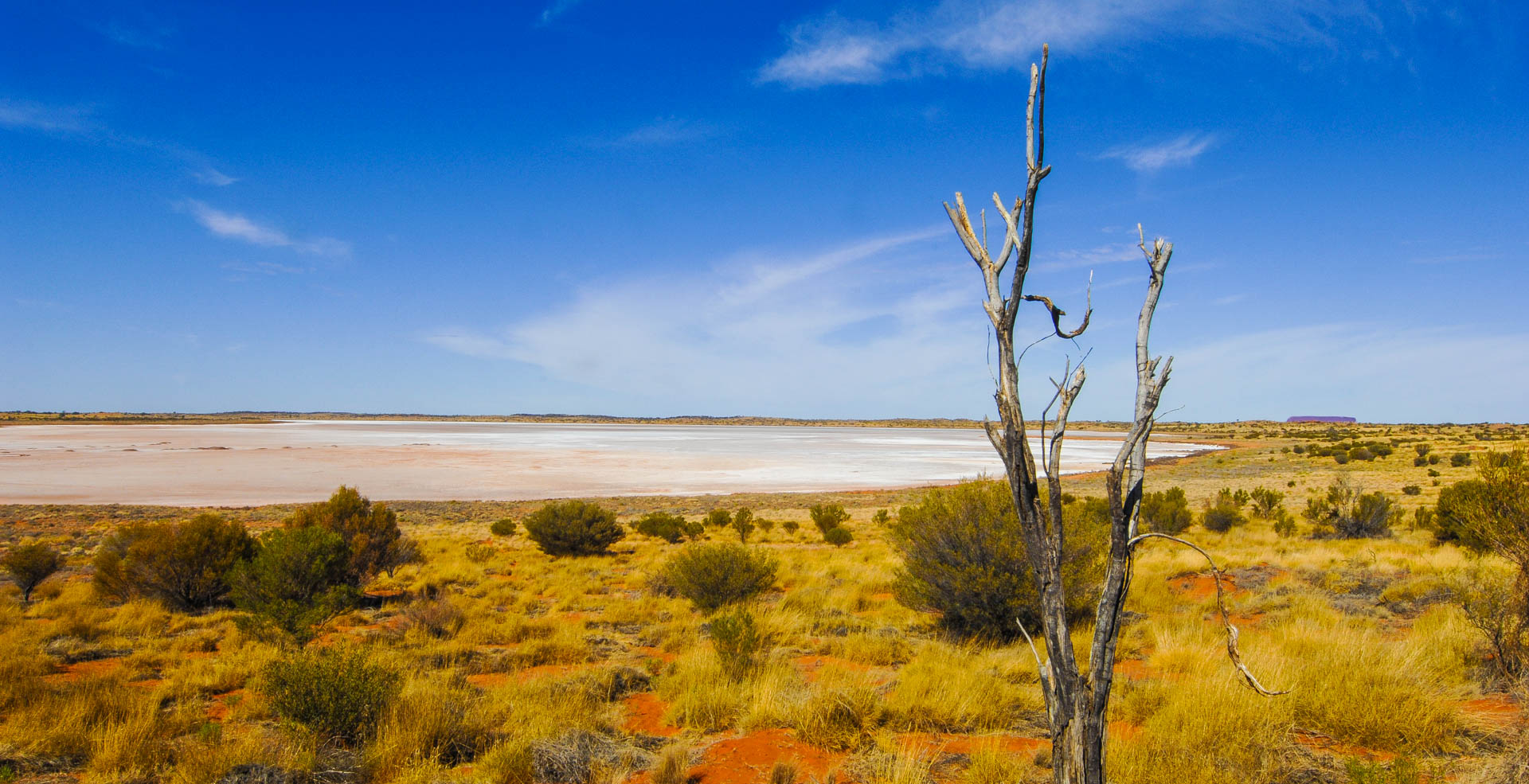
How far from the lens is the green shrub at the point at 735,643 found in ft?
23.5

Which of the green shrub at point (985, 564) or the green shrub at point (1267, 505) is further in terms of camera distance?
the green shrub at point (1267, 505)

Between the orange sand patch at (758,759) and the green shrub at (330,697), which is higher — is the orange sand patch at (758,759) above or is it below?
below

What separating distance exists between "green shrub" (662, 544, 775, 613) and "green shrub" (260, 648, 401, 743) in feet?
18.4

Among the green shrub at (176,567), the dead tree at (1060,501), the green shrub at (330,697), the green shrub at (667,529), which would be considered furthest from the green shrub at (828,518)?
the dead tree at (1060,501)

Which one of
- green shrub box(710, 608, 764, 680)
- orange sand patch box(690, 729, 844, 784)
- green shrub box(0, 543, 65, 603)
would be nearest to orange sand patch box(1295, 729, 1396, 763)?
orange sand patch box(690, 729, 844, 784)

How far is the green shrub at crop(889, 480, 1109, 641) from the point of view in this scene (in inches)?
328

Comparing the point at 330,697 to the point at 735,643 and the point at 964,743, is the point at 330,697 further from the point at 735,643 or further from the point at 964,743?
the point at 964,743

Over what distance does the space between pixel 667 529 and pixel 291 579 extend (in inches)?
440

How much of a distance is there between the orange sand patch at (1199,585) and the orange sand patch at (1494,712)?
5376mm

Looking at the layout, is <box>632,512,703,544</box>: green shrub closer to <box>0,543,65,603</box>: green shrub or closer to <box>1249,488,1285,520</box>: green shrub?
<box>0,543,65,603</box>: green shrub

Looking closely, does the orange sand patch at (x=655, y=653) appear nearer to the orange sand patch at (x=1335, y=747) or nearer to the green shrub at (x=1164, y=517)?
the orange sand patch at (x=1335, y=747)

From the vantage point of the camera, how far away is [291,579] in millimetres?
9961

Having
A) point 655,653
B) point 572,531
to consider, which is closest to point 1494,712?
point 655,653

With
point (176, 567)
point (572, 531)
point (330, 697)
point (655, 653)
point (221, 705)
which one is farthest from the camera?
point (572, 531)
